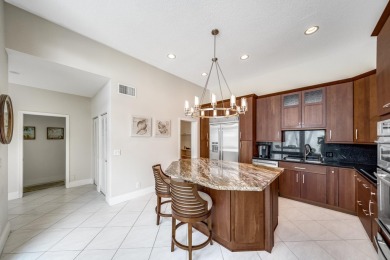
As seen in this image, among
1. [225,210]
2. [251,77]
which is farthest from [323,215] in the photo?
[251,77]

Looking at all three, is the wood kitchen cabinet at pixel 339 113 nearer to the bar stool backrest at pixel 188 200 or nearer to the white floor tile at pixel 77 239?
the bar stool backrest at pixel 188 200

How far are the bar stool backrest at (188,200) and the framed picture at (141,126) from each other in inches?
85.8

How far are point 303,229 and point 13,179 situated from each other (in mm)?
5968

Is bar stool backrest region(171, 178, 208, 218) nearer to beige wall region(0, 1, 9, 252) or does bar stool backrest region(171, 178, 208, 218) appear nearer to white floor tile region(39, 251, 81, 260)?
white floor tile region(39, 251, 81, 260)

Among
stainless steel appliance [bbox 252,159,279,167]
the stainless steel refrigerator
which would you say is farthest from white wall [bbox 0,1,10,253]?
stainless steel appliance [bbox 252,159,279,167]

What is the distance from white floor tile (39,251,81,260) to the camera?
1.75 metres

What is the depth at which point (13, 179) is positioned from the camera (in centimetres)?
349

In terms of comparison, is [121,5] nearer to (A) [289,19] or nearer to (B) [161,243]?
(A) [289,19]

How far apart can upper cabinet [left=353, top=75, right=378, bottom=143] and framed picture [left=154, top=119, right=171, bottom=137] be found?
153 inches

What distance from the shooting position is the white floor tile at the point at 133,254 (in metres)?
1.76

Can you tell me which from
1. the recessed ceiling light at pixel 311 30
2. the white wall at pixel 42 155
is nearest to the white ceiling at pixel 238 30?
the recessed ceiling light at pixel 311 30

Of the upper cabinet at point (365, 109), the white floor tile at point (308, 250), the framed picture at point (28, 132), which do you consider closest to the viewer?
the white floor tile at point (308, 250)

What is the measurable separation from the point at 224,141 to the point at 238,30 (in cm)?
276

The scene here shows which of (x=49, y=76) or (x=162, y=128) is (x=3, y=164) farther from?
(x=162, y=128)
